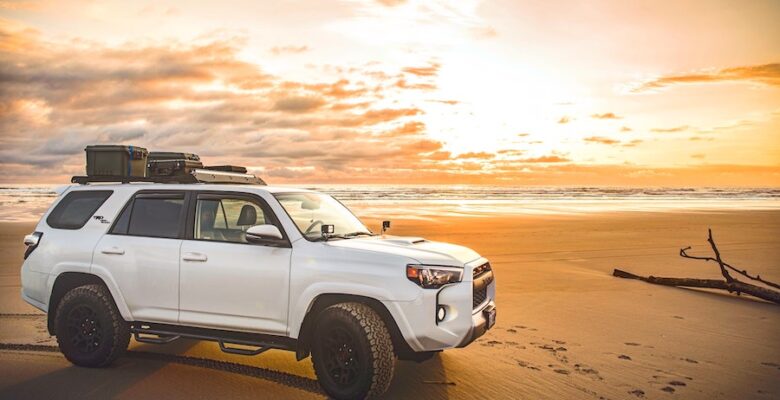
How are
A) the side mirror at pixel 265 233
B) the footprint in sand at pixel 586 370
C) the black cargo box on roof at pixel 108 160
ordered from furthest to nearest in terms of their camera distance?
1. the black cargo box on roof at pixel 108 160
2. the footprint in sand at pixel 586 370
3. the side mirror at pixel 265 233

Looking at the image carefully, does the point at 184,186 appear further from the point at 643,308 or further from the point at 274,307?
the point at 643,308

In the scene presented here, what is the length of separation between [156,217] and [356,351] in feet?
8.58

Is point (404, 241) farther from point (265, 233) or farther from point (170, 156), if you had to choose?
point (170, 156)

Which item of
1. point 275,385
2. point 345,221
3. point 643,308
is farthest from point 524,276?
point 275,385

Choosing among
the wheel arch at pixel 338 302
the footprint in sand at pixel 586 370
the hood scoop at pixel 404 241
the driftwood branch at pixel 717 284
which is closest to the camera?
the wheel arch at pixel 338 302

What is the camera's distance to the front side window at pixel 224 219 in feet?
19.6

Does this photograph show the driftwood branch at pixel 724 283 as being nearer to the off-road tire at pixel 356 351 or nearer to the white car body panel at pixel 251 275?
the white car body panel at pixel 251 275

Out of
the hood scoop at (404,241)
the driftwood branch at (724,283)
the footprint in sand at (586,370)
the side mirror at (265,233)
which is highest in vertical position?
the side mirror at (265,233)

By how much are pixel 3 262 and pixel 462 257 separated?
12.0m

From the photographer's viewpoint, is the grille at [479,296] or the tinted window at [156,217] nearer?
the grille at [479,296]

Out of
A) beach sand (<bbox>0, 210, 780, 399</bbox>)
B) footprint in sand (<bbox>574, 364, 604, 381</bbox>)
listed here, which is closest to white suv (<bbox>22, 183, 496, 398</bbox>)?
beach sand (<bbox>0, 210, 780, 399</bbox>)

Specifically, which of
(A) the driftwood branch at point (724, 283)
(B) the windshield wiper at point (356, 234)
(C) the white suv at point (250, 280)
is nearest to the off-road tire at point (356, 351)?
(C) the white suv at point (250, 280)

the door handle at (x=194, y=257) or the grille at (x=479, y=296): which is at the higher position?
the door handle at (x=194, y=257)

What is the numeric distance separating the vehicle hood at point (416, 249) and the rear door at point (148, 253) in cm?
169
